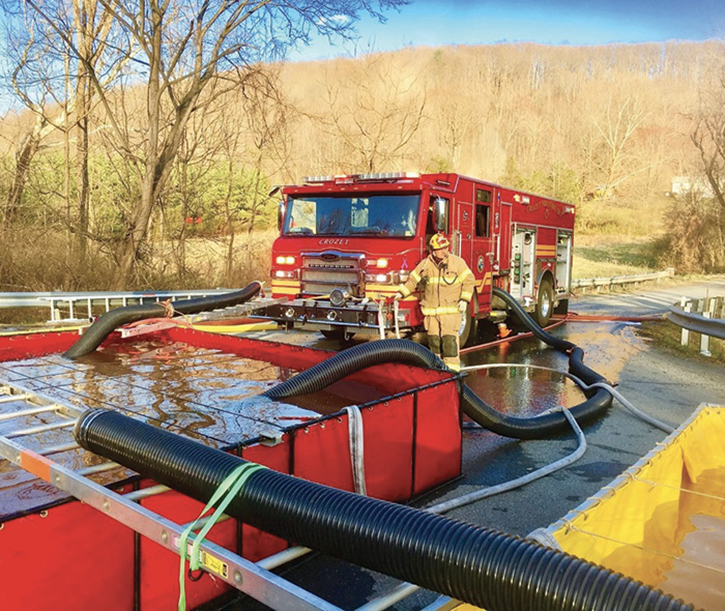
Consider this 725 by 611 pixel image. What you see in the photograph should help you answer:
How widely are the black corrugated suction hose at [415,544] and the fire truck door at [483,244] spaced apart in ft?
29.1

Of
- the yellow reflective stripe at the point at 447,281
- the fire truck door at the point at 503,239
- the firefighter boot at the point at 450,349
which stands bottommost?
the firefighter boot at the point at 450,349

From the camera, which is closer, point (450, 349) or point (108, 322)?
point (108, 322)

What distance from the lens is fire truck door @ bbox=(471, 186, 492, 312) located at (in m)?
10.9

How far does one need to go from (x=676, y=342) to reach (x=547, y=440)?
7207 millimetres

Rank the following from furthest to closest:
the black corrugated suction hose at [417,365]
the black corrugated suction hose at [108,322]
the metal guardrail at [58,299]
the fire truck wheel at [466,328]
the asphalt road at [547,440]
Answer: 1. the fire truck wheel at [466,328]
2. the metal guardrail at [58,299]
3. the black corrugated suction hose at [108,322]
4. the black corrugated suction hose at [417,365]
5. the asphalt road at [547,440]

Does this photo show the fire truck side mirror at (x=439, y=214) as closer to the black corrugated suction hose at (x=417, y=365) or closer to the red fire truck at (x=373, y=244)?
the red fire truck at (x=373, y=244)

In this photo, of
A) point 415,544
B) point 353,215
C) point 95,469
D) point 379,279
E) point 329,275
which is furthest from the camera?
point 353,215

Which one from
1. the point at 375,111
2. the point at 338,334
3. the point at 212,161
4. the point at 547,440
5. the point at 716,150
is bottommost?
the point at 547,440

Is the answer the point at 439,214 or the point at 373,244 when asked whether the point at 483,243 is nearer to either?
the point at 439,214

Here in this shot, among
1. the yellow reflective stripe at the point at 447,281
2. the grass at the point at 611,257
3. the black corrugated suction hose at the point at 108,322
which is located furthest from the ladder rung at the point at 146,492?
the grass at the point at 611,257

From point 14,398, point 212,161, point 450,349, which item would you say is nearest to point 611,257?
point 212,161

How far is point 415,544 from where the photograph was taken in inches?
72.7

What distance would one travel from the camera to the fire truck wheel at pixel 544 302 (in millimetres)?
14539

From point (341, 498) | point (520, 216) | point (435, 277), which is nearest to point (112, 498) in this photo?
point (341, 498)
